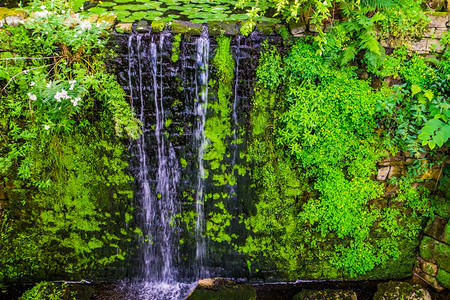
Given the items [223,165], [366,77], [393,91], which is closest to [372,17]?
[366,77]

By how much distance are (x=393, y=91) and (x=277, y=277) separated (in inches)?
134

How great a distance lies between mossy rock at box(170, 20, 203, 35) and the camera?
392 centimetres

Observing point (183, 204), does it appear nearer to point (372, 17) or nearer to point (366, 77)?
point (366, 77)

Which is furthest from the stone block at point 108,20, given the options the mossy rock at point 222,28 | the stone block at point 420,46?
the stone block at point 420,46

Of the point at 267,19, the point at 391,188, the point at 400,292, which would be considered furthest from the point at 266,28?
the point at 400,292

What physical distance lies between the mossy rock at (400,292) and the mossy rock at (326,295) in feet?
1.43

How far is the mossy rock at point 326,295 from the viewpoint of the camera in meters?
4.22

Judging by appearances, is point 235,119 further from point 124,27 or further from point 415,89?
point 415,89

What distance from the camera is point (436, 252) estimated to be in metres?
4.39

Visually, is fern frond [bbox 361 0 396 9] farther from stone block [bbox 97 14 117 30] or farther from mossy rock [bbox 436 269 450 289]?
mossy rock [bbox 436 269 450 289]

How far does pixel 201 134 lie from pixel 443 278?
4.30 meters

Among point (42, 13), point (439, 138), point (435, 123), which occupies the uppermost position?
point (42, 13)

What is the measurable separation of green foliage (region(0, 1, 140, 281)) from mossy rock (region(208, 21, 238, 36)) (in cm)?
148

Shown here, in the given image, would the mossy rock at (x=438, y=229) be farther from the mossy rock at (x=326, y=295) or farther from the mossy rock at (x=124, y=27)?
the mossy rock at (x=124, y=27)
